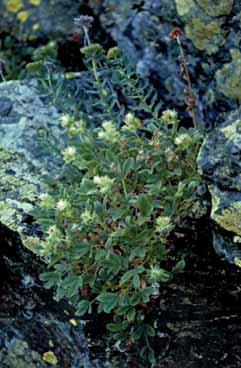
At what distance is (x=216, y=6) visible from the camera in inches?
130

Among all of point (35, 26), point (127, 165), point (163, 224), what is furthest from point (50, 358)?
point (35, 26)

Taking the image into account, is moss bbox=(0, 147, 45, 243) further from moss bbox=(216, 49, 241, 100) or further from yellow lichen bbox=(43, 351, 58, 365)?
moss bbox=(216, 49, 241, 100)

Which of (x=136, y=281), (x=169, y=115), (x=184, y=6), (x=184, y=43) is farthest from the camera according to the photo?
(x=184, y=43)

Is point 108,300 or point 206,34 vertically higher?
point 206,34

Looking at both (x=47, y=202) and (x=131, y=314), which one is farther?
(x=47, y=202)

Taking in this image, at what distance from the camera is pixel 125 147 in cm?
300

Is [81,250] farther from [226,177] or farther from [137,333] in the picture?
[226,177]

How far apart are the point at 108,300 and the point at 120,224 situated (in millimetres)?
293

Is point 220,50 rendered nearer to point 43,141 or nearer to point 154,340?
point 43,141

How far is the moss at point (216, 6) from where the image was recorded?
327 centimetres

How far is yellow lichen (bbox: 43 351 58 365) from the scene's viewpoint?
2.77m

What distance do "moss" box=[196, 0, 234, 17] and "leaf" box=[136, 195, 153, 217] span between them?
3.54 feet

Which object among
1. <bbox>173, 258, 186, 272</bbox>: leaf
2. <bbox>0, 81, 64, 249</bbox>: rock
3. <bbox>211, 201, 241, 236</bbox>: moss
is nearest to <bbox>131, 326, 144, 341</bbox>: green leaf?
<bbox>173, 258, 186, 272</bbox>: leaf

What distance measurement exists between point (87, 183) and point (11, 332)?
682mm
